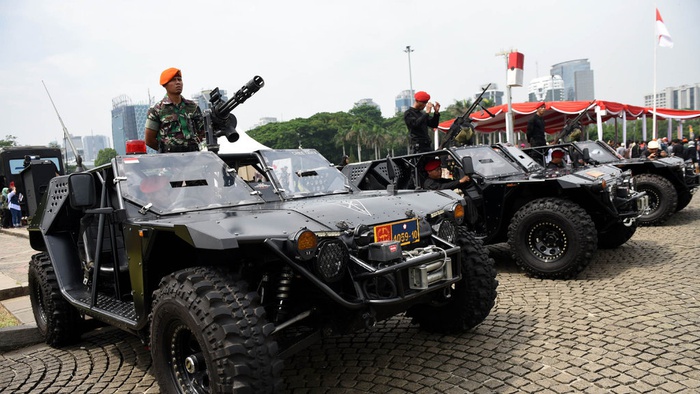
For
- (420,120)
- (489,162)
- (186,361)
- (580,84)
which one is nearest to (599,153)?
(489,162)

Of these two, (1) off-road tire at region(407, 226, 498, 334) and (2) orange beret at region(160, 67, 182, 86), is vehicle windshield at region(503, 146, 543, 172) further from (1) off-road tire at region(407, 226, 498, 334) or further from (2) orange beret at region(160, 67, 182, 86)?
(2) orange beret at region(160, 67, 182, 86)

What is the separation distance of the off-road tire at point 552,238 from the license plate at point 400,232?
310 centimetres

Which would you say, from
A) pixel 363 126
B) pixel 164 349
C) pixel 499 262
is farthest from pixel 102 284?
pixel 363 126

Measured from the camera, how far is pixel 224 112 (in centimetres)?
532

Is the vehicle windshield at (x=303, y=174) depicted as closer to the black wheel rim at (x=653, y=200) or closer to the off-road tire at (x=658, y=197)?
the off-road tire at (x=658, y=197)

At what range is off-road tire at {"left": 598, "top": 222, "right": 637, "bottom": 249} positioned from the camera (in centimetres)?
745

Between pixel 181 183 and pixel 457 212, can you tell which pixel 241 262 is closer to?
pixel 181 183

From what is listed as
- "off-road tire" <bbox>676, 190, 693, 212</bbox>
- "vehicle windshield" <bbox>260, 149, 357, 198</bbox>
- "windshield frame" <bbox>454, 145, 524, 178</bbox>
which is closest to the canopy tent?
"off-road tire" <bbox>676, 190, 693, 212</bbox>

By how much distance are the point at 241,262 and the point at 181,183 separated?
3.94 feet

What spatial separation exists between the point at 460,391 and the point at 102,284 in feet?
10.6

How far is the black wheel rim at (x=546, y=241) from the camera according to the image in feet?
20.3

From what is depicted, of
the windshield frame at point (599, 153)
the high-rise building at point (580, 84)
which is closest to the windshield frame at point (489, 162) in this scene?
the windshield frame at point (599, 153)

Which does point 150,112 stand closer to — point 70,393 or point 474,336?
point 70,393

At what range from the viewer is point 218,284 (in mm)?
2943
